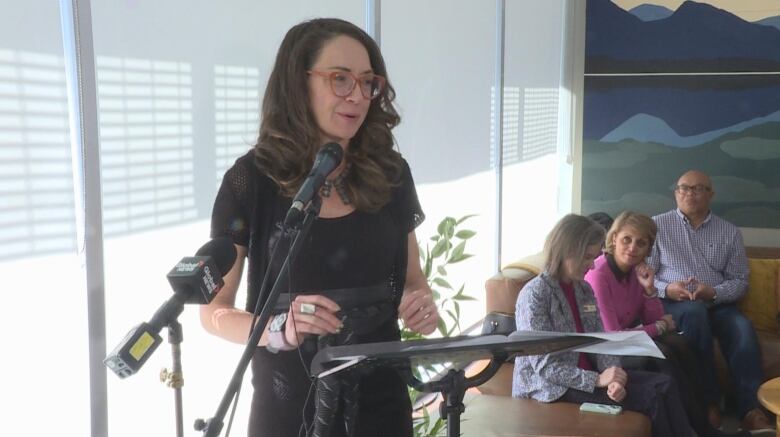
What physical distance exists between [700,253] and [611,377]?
6.63ft

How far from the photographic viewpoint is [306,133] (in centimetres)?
162

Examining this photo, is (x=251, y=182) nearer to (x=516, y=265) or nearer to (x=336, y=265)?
(x=336, y=265)

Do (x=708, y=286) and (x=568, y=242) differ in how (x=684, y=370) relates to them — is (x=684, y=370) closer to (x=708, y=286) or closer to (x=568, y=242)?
(x=708, y=286)

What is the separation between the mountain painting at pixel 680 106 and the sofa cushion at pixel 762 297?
690 millimetres

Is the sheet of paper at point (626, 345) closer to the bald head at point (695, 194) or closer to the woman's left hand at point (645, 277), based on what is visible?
the woman's left hand at point (645, 277)

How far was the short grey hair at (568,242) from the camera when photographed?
3377 millimetres

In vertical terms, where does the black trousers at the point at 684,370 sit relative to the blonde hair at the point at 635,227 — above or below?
below

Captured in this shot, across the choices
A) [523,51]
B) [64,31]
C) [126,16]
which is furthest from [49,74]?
[523,51]

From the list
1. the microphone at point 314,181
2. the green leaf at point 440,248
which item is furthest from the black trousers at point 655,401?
the microphone at point 314,181

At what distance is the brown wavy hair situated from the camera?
1.60m

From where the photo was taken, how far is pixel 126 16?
207cm

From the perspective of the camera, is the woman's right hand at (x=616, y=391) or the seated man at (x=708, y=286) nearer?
the woman's right hand at (x=616, y=391)

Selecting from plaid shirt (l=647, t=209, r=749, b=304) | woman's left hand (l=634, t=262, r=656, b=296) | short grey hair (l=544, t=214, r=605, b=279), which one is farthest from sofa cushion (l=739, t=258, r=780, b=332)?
short grey hair (l=544, t=214, r=605, b=279)

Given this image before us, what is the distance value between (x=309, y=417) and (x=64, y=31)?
1.03 metres
